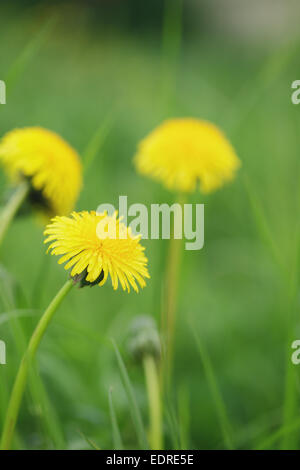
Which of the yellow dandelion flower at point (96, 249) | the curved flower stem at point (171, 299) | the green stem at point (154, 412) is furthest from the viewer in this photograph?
the curved flower stem at point (171, 299)

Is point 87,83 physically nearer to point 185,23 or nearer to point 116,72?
point 116,72

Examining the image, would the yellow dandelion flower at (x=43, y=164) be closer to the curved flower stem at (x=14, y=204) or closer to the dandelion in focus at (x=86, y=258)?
the curved flower stem at (x=14, y=204)

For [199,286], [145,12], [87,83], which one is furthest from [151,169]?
[145,12]

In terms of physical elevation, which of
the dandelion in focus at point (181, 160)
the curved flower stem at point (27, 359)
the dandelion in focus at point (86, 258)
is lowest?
the curved flower stem at point (27, 359)

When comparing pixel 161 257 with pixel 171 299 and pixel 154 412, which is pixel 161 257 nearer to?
pixel 171 299

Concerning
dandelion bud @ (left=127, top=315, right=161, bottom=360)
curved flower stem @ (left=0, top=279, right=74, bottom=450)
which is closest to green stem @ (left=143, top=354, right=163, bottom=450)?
dandelion bud @ (left=127, top=315, right=161, bottom=360)

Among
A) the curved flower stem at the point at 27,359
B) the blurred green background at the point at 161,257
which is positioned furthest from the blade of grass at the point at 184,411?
Answer: the curved flower stem at the point at 27,359
